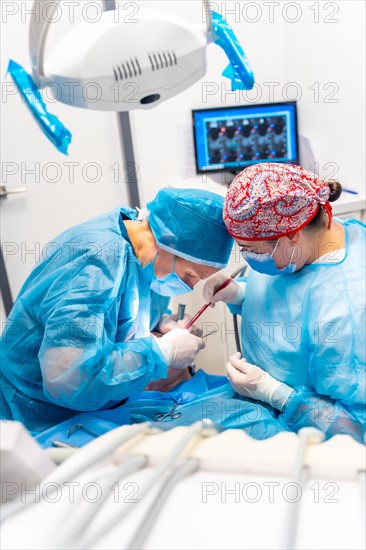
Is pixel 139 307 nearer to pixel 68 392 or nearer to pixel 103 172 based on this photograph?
pixel 68 392

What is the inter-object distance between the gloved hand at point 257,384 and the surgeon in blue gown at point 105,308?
174mm

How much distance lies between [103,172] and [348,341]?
76.5 inches

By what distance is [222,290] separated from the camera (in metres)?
1.69

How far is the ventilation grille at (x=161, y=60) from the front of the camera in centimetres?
92

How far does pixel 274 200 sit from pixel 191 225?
290 mm

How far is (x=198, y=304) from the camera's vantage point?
2.49m

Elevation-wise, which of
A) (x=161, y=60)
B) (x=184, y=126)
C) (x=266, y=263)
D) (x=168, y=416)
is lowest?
(x=168, y=416)

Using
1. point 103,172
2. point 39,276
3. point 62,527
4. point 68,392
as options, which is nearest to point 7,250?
point 103,172

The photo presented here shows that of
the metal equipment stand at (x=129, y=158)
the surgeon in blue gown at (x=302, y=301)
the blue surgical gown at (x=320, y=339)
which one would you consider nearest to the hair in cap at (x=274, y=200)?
the surgeon in blue gown at (x=302, y=301)

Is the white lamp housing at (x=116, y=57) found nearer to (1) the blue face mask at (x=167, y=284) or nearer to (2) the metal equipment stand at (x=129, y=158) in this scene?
(1) the blue face mask at (x=167, y=284)

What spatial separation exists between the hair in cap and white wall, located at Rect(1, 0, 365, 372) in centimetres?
116

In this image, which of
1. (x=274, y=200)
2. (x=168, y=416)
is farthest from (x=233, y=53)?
(x=168, y=416)

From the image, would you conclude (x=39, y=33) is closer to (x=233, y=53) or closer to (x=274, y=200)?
(x=233, y=53)

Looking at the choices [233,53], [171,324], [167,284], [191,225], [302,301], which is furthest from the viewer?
[171,324]
